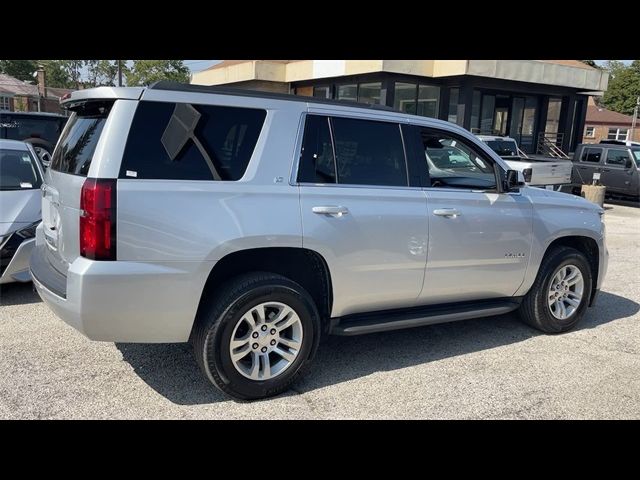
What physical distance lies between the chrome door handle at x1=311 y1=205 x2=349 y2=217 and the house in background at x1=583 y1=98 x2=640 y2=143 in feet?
184

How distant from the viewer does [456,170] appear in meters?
5.09

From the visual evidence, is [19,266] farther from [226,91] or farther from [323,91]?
[323,91]

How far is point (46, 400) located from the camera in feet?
11.6

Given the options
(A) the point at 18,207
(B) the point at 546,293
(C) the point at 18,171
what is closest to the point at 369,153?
(B) the point at 546,293

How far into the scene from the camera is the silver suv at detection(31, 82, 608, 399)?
3180mm

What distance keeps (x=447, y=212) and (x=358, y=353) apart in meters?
1.40

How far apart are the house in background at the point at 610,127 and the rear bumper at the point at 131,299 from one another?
5711 centimetres

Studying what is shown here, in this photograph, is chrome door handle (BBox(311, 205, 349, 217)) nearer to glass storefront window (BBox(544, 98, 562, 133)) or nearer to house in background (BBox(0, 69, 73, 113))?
glass storefront window (BBox(544, 98, 562, 133))

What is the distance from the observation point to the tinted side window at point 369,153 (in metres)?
3.96

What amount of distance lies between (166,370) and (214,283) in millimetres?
936

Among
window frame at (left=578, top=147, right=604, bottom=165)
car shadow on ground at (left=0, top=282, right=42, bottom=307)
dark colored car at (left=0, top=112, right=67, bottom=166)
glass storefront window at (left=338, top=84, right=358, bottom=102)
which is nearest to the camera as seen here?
car shadow on ground at (left=0, top=282, right=42, bottom=307)

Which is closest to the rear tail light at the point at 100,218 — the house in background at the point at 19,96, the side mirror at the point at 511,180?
the side mirror at the point at 511,180

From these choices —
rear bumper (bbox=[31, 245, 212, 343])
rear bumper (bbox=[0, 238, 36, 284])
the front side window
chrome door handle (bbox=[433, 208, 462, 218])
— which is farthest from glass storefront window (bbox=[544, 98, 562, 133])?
rear bumper (bbox=[31, 245, 212, 343])

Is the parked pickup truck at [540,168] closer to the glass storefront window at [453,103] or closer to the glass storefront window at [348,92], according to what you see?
the glass storefront window at [453,103]
